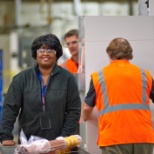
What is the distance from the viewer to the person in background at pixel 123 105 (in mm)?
4551

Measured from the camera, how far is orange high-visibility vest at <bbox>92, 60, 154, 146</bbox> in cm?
455

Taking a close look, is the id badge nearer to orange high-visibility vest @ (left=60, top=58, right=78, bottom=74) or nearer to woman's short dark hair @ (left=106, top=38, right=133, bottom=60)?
woman's short dark hair @ (left=106, top=38, right=133, bottom=60)

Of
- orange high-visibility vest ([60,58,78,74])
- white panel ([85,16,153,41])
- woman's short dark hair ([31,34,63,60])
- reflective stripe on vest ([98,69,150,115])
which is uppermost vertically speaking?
white panel ([85,16,153,41])

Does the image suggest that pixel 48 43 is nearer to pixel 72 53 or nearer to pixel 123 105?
pixel 123 105

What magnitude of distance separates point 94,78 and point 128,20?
37.3 inches

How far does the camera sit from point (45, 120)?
426 cm

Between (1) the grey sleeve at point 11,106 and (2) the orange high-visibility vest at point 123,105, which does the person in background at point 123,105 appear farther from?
(1) the grey sleeve at point 11,106

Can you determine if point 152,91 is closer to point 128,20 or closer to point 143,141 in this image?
point 143,141

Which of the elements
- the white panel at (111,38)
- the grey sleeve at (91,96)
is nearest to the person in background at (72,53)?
the white panel at (111,38)

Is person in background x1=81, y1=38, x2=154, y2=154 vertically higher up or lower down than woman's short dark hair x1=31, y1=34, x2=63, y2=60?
lower down

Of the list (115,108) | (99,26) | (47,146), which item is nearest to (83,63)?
(99,26)

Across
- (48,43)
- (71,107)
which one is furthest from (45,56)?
(71,107)

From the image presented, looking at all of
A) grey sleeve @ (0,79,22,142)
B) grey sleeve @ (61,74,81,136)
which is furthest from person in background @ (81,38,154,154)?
grey sleeve @ (0,79,22,142)

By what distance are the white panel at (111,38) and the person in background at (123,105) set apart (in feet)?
1.78
